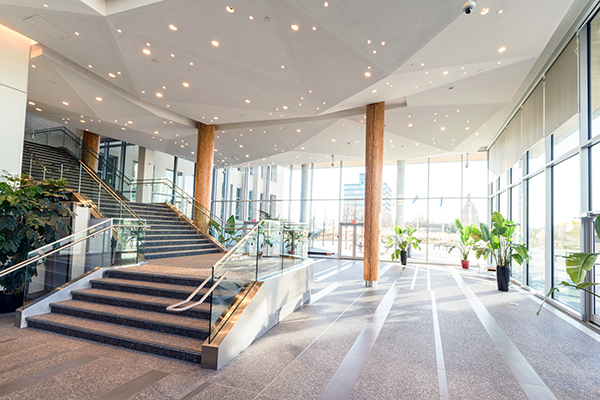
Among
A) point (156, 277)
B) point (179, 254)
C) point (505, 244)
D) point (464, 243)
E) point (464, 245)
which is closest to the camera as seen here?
point (156, 277)

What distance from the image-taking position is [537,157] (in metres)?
8.55

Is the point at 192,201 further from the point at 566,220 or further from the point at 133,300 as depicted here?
the point at 566,220

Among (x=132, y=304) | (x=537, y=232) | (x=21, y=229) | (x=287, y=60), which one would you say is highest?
(x=287, y=60)

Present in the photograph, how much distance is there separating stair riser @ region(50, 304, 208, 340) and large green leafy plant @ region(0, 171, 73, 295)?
831mm

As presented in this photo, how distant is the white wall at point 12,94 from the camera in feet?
21.4

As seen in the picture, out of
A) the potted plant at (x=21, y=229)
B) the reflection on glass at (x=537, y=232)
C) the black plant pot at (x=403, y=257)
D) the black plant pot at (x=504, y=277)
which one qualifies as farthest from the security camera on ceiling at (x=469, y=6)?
the black plant pot at (x=403, y=257)

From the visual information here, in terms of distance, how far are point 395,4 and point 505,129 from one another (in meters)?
9.07

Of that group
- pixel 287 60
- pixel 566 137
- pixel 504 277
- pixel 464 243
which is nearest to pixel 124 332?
pixel 287 60

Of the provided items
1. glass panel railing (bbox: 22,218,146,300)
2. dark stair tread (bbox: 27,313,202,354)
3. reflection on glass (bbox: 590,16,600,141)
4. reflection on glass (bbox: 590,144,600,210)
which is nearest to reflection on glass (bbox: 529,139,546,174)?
reflection on glass (bbox: 590,144,600,210)

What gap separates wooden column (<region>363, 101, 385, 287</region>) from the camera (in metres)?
8.37

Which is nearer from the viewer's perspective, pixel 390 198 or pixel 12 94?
pixel 12 94

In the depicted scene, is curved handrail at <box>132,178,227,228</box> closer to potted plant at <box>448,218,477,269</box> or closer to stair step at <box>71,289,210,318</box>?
stair step at <box>71,289,210,318</box>

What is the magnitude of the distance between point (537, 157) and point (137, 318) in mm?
9979

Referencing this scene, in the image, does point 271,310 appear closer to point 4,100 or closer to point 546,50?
point 4,100
